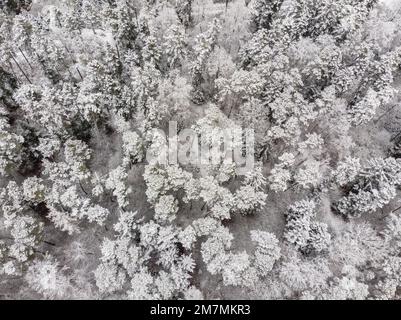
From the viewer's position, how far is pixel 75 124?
49.0 meters

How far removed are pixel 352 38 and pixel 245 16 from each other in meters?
19.7

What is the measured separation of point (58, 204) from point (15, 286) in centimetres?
1231

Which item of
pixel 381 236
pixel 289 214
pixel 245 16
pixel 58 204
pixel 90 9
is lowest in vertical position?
pixel 381 236

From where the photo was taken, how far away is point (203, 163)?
47.0 m

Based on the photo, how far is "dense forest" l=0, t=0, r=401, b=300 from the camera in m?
41.2

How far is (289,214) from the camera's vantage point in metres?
46.2

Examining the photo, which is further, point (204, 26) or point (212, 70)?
point (204, 26)

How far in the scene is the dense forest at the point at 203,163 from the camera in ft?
135

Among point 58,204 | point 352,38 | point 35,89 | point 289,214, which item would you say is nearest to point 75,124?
point 35,89

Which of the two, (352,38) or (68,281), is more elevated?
(352,38)

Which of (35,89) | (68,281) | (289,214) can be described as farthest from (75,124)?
(289,214)
